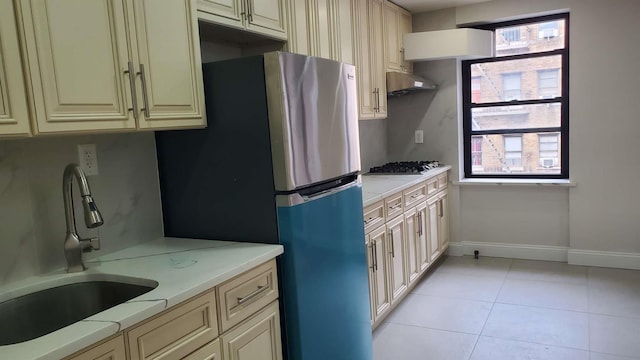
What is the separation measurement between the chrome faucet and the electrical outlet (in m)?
0.11

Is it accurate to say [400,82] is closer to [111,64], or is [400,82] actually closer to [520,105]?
[520,105]

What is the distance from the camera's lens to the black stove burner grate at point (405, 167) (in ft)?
12.9

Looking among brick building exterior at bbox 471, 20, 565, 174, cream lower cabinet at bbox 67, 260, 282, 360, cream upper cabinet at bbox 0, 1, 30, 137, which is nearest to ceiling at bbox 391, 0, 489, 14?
brick building exterior at bbox 471, 20, 565, 174

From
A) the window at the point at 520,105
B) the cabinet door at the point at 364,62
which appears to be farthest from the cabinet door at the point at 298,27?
the window at the point at 520,105

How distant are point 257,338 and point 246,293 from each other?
0.19 metres

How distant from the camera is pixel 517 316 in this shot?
3.11m

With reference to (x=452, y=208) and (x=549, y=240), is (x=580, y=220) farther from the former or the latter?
(x=452, y=208)

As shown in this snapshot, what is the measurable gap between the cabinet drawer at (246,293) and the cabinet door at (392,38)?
8.28 feet

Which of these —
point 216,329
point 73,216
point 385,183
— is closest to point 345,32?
point 385,183

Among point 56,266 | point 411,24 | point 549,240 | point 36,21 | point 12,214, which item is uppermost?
point 411,24

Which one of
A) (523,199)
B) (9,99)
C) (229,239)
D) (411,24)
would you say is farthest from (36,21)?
(523,199)

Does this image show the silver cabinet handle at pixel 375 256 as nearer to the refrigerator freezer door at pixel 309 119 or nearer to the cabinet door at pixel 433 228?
the refrigerator freezer door at pixel 309 119

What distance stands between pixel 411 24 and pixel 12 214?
3.71m

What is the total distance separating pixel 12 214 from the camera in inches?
64.3
